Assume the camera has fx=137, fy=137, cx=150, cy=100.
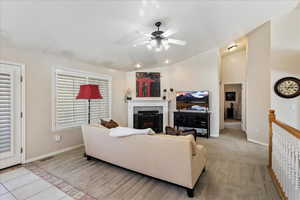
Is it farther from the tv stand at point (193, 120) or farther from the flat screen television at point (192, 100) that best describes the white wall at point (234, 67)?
the tv stand at point (193, 120)

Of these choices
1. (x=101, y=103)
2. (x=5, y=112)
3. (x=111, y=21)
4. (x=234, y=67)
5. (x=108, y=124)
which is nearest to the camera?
(x=111, y=21)

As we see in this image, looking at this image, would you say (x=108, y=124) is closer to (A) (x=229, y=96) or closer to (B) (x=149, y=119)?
(B) (x=149, y=119)

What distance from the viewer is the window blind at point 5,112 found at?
8.63ft

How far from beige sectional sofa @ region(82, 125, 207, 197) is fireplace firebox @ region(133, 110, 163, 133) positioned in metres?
2.71

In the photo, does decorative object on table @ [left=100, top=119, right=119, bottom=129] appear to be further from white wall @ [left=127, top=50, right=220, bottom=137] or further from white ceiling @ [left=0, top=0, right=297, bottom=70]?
white wall @ [left=127, top=50, right=220, bottom=137]

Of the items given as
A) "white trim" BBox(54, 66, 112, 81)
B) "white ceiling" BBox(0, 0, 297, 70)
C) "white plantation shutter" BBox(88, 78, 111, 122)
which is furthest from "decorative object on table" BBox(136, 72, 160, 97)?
"white ceiling" BBox(0, 0, 297, 70)

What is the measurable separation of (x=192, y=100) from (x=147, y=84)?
74.3 inches

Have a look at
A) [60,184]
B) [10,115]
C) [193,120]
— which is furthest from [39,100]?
[193,120]

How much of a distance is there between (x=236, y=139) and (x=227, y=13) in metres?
3.82

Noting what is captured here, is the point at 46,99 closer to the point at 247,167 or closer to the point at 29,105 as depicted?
the point at 29,105

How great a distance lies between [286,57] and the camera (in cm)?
362

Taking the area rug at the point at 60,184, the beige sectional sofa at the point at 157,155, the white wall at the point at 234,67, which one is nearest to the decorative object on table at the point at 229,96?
the white wall at the point at 234,67

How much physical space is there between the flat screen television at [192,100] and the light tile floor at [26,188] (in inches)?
170

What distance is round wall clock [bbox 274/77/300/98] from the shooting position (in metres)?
3.46
